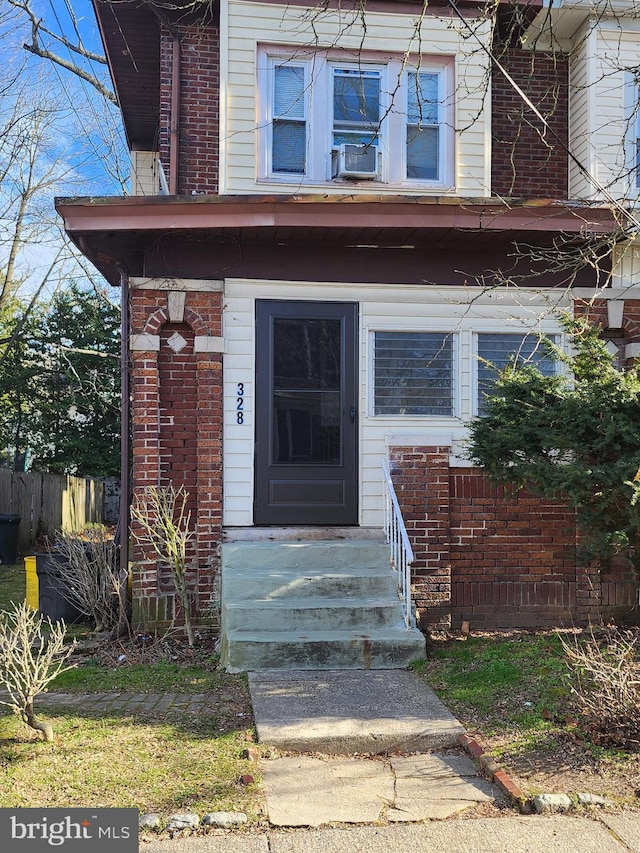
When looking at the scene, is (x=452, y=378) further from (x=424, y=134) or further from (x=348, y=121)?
(x=348, y=121)

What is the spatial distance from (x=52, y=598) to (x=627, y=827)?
21.1ft

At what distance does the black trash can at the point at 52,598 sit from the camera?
8359mm

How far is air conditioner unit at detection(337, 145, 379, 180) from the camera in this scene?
8250mm

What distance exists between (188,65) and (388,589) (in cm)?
622

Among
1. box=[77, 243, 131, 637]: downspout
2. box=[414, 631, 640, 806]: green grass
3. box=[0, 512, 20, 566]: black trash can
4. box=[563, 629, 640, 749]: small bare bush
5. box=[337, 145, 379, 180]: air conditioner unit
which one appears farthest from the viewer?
box=[0, 512, 20, 566]: black trash can

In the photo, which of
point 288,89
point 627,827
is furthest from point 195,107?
point 627,827

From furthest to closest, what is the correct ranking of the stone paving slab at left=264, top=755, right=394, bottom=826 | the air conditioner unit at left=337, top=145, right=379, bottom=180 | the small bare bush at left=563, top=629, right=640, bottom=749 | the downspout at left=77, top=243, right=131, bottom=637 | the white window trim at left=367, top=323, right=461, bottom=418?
the air conditioner unit at left=337, top=145, right=379, bottom=180, the white window trim at left=367, top=323, right=461, bottom=418, the downspout at left=77, top=243, right=131, bottom=637, the small bare bush at left=563, top=629, right=640, bottom=749, the stone paving slab at left=264, top=755, right=394, bottom=826

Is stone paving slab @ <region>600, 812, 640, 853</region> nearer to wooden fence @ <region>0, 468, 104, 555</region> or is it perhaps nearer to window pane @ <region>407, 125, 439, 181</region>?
window pane @ <region>407, 125, 439, 181</region>

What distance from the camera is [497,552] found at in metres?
7.91

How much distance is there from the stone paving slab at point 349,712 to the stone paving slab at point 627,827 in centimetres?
120

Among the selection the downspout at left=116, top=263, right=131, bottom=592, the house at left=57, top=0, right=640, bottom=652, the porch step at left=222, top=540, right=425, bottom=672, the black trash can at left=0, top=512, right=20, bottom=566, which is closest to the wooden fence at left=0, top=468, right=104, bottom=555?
the black trash can at left=0, top=512, right=20, bottom=566

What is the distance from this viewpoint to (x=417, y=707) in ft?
17.5

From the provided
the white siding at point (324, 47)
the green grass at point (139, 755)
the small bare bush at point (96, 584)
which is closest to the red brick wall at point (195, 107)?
the white siding at point (324, 47)

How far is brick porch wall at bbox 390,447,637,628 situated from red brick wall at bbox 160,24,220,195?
12.8 feet
